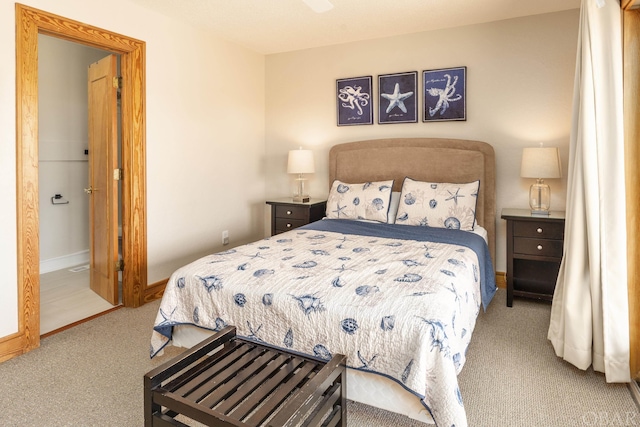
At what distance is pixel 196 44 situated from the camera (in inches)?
147

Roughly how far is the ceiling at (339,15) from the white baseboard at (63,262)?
111 inches

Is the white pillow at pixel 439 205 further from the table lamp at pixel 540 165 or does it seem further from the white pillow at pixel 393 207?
the table lamp at pixel 540 165

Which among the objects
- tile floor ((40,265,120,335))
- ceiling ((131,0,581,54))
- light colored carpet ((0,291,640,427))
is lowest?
light colored carpet ((0,291,640,427))

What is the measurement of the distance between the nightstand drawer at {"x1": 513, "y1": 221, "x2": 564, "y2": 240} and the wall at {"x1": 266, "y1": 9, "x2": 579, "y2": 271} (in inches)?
19.2

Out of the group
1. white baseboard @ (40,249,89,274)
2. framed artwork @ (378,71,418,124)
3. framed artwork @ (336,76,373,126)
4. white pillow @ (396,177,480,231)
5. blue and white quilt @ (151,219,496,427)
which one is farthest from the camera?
white baseboard @ (40,249,89,274)

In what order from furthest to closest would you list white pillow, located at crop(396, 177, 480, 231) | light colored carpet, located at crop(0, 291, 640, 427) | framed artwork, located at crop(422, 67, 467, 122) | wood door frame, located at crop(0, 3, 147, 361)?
framed artwork, located at crop(422, 67, 467, 122)
white pillow, located at crop(396, 177, 480, 231)
wood door frame, located at crop(0, 3, 147, 361)
light colored carpet, located at crop(0, 291, 640, 427)

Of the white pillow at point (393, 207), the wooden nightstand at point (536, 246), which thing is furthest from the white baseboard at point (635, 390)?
the white pillow at point (393, 207)

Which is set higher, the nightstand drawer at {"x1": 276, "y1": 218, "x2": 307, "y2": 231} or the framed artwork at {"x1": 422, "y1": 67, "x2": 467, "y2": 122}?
the framed artwork at {"x1": 422, "y1": 67, "x2": 467, "y2": 122}

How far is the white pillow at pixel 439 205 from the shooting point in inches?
129

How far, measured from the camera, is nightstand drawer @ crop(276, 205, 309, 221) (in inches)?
159

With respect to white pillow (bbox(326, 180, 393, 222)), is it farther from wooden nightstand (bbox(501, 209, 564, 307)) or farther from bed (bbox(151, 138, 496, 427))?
wooden nightstand (bbox(501, 209, 564, 307))

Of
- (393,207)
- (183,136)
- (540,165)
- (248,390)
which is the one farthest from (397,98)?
(248,390)

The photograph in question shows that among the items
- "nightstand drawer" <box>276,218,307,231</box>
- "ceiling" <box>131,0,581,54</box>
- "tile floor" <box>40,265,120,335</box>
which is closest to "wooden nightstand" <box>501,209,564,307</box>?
"ceiling" <box>131,0,581,54</box>

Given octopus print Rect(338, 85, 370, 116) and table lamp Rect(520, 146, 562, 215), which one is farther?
octopus print Rect(338, 85, 370, 116)
